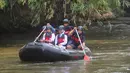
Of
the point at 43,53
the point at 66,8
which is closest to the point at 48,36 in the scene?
the point at 43,53

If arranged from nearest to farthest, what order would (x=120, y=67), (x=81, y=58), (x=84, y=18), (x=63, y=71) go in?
1. (x=63, y=71)
2. (x=120, y=67)
3. (x=81, y=58)
4. (x=84, y=18)

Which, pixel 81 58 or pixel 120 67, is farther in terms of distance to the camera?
pixel 81 58

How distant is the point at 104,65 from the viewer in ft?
Result: 40.2

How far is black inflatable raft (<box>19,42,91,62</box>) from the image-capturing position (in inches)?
488

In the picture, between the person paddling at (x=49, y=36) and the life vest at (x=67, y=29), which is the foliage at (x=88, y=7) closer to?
the life vest at (x=67, y=29)

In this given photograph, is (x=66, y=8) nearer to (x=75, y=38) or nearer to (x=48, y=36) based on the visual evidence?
(x=75, y=38)

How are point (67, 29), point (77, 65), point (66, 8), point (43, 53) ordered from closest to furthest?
point (77, 65)
point (43, 53)
point (67, 29)
point (66, 8)

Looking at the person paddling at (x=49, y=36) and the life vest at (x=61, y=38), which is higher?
the person paddling at (x=49, y=36)

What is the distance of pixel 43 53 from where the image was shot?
41.0ft

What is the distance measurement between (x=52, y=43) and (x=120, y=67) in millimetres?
2775

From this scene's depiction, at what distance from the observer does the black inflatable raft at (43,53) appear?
12383 millimetres

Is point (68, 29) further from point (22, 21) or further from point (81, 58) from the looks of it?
point (22, 21)

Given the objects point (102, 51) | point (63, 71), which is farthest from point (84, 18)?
point (63, 71)

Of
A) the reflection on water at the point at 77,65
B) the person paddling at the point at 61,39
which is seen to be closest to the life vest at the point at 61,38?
the person paddling at the point at 61,39
